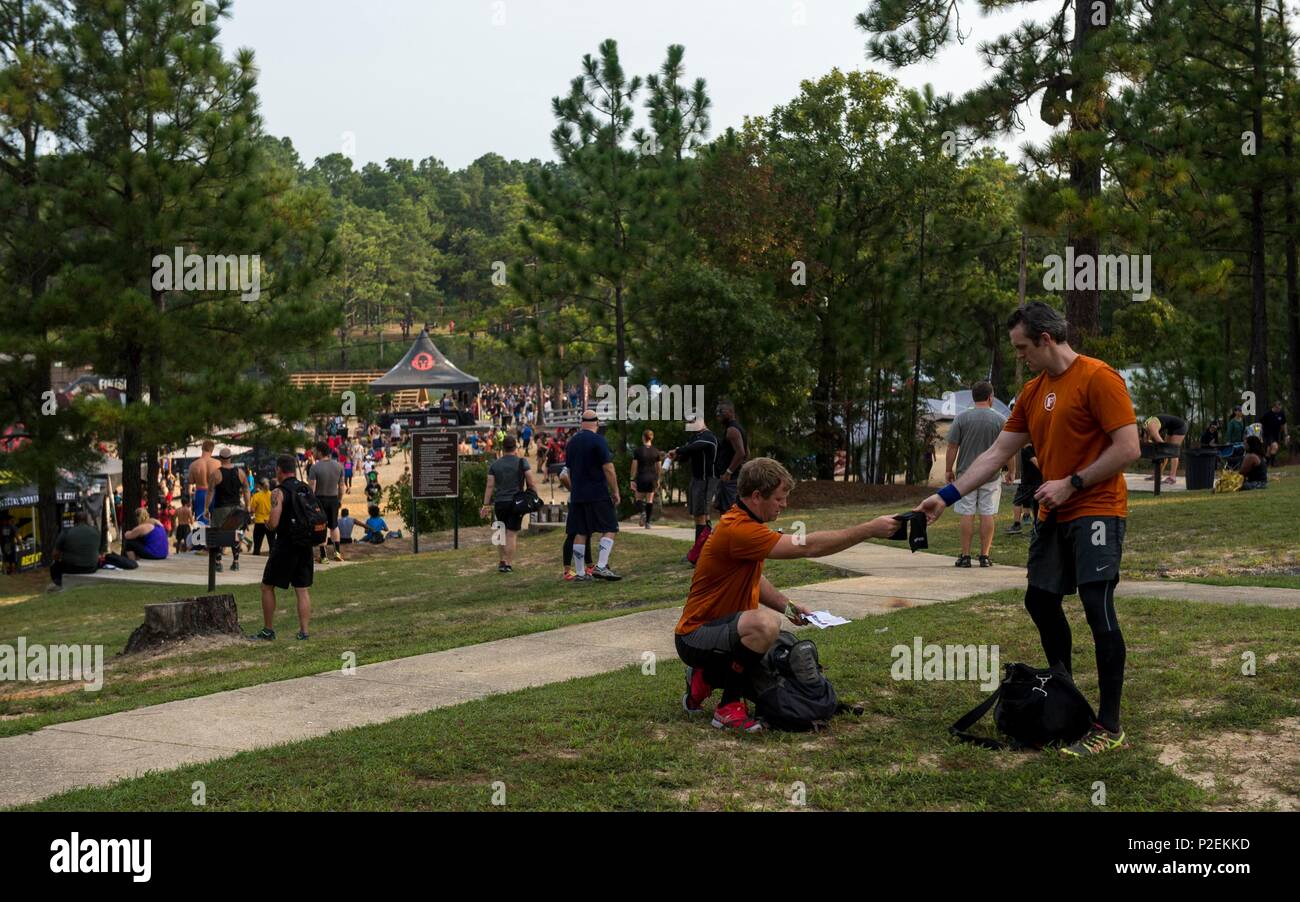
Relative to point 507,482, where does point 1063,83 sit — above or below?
above

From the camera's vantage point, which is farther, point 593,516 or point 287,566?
point 593,516

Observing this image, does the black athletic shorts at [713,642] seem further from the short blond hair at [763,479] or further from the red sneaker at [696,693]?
the short blond hair at [763,479]

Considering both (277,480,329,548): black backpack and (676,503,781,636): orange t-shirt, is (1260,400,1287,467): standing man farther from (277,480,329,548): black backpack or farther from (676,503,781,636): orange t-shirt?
(676,503,781,636): orange t-shirt

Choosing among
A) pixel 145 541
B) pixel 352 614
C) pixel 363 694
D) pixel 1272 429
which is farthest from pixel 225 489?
pixel 1272 429

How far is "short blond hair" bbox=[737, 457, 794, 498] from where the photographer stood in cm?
624

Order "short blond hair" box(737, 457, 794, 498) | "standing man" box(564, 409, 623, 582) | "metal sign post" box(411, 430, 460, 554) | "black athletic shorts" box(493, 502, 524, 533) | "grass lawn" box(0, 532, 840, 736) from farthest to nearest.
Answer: "metal sign post" box(411, 430, 460, 554) → "black athletic shorts" box(493, 502, 524, 533) → "standing man" box(564, 409, 623, 582) → "grass lawn" box(0, 532, 840, 736) → "short blond hair" box(737, 457, 794, 498)

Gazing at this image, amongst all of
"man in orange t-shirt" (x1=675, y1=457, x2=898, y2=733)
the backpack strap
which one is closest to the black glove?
"man in orange t-shirt" (x1=675, y1=457, x2=898, y2=733)

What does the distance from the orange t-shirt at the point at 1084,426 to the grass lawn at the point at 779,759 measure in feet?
3.54

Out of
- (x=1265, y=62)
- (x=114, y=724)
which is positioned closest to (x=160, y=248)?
(x=114, y=724)

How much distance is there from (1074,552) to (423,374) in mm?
48504

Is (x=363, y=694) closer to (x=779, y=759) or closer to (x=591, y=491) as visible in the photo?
(x=779, y=759)

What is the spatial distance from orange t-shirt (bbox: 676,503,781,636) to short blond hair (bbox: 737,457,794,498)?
16 centimetres

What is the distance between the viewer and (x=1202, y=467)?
76.1 feet
